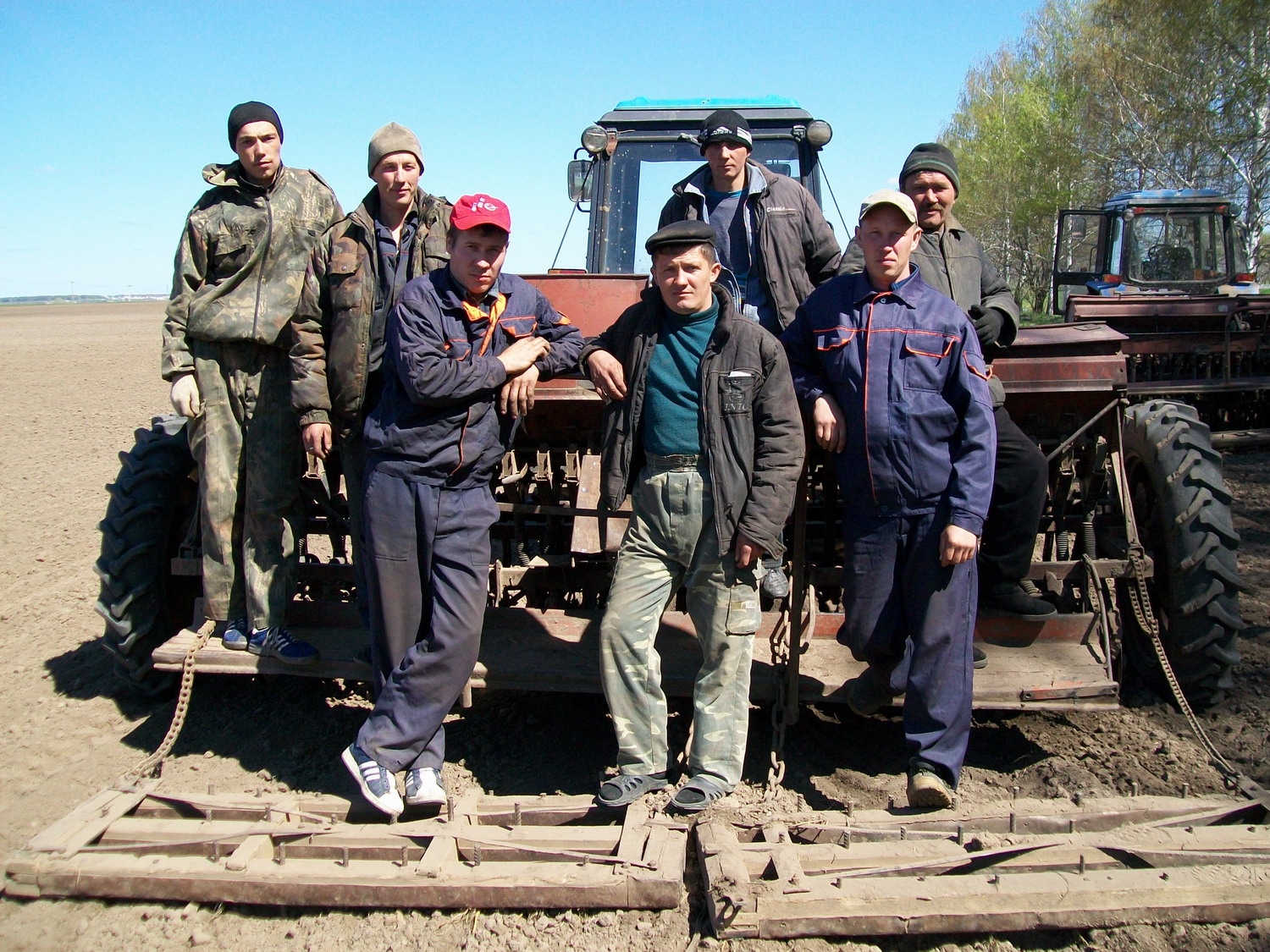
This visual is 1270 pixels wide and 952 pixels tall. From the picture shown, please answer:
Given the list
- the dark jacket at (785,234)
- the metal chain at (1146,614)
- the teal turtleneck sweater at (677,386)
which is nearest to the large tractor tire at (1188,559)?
the metal chain at (1146,614)

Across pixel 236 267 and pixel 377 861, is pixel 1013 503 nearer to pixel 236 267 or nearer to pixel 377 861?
pixel 377 861

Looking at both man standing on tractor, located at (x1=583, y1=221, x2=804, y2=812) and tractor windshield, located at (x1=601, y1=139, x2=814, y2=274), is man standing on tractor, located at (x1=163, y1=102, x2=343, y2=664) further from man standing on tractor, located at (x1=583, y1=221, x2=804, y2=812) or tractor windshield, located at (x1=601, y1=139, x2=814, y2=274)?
tractor windshield, located at (x1=601, y1=139, x2=814, y2=274)

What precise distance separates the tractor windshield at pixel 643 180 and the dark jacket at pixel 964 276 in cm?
247

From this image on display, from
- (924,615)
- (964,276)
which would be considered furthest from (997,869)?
(964,276)

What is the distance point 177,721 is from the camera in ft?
11.9

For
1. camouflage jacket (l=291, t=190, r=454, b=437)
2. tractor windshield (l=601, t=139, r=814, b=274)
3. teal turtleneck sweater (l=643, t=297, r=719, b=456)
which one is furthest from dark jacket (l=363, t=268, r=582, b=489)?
tractor windshield (l=601, t=139, r=814, b=274)

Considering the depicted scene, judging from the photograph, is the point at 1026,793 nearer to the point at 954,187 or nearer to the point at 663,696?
the point at 663,696

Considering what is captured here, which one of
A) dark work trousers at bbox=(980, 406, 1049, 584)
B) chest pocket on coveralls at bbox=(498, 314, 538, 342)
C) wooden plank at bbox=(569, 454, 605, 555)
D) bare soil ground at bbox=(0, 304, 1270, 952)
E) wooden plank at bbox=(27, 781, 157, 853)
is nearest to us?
bare soil ground at bbox=(0, 304, 1270, 952)

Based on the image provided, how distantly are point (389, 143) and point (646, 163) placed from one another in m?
2.95

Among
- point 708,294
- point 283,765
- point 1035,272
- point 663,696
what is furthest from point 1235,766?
point 1035,272

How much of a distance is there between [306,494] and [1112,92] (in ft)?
105

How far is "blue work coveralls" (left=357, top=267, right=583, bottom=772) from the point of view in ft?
10.6

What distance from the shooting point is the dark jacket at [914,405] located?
312 centimetres

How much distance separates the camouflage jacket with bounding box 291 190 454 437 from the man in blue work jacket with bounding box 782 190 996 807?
57.5 inches
